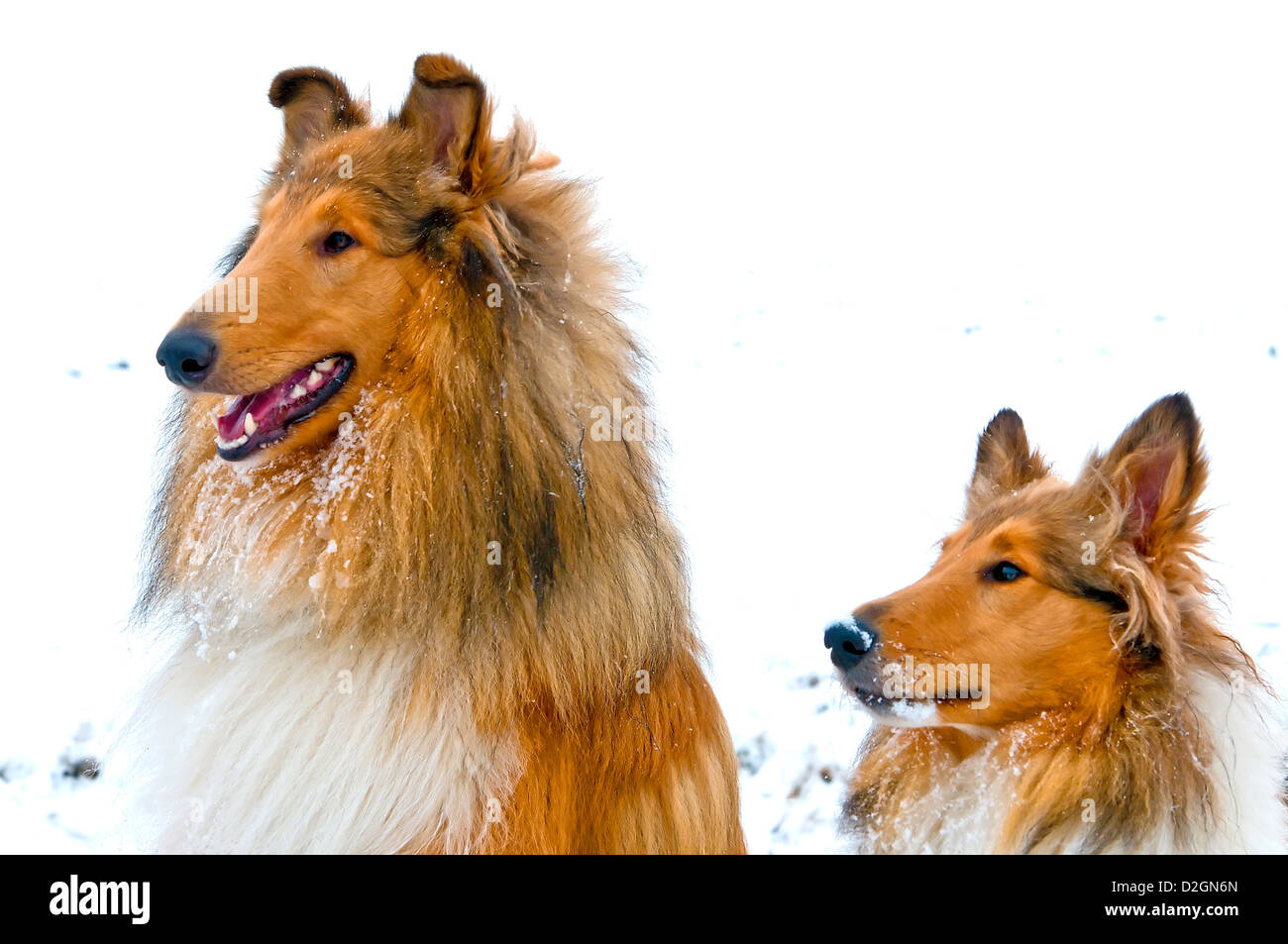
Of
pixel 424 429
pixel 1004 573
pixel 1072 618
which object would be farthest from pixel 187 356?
pixel 1072 618

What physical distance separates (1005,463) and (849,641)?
1.00 m

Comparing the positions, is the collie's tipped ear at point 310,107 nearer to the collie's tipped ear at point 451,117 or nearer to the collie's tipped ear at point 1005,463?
the collie's tipped ear at point 451,117

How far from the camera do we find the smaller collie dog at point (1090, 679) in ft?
10.6

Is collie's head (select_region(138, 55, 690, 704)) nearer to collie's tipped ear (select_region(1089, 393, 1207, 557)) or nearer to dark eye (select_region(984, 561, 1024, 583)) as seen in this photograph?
dark eye (select_region(984, 561, 1024, 583))

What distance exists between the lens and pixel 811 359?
9289mm

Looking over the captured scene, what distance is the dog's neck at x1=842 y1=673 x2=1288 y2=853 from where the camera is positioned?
3189mm

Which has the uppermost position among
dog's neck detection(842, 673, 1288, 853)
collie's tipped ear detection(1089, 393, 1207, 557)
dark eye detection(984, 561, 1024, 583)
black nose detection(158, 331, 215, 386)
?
black nose detection(158, 331, 215, 386)

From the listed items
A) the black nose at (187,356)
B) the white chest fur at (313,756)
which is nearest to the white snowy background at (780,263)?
the white chest fur at (313,756)

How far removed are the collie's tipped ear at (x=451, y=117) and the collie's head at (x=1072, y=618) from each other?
169cm

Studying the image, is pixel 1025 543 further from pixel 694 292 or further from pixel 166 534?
pixel 694 292

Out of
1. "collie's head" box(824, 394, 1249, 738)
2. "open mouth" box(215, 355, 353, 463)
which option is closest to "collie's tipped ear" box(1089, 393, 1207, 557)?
"collie's head" box(824, 394, 1249, 738)

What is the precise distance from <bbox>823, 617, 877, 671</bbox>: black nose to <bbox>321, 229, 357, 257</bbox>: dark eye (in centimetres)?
173
